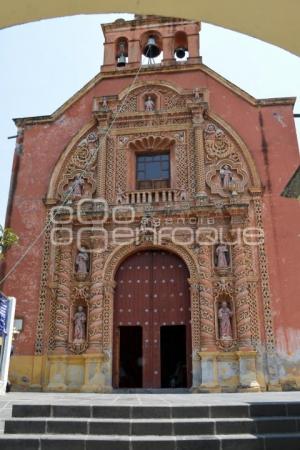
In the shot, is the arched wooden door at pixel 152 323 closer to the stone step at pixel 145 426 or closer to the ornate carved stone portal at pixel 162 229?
the ornate carved stone portal at pixel 162 229

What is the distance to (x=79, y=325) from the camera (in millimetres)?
11188

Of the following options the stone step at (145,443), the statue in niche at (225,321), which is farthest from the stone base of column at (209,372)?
the stone step at (145,443)

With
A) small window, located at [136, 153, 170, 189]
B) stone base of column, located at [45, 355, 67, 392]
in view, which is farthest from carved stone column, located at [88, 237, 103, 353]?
small window, located at [136, 153, 170, 189]

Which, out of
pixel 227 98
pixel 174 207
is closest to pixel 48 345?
pixel 174 207

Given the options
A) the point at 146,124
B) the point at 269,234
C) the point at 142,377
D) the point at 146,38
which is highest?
the point at 146,38

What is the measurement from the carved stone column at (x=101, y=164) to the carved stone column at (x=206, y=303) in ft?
10.6

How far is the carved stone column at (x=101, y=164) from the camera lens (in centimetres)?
1244

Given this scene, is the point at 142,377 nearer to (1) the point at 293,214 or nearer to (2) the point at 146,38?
(1) the point at 293,214

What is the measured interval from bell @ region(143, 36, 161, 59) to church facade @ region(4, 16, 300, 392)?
2.57 ft

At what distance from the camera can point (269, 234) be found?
11367 millimetres

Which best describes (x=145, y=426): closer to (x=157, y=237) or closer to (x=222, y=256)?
(x=222, y=256)

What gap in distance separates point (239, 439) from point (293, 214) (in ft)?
26.2

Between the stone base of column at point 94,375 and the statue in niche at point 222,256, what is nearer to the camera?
the stone base of column at point 94,375

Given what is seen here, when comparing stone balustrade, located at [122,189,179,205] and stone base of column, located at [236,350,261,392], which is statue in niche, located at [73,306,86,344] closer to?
stone balustrade, located at [122,189,179,205]
